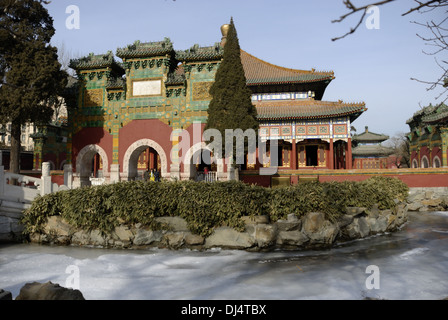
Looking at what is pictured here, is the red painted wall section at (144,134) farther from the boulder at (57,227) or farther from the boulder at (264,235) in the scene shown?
the boulder at (264,235)

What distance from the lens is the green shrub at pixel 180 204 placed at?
7688 millimetres

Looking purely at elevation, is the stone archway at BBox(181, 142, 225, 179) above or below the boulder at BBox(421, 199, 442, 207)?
above

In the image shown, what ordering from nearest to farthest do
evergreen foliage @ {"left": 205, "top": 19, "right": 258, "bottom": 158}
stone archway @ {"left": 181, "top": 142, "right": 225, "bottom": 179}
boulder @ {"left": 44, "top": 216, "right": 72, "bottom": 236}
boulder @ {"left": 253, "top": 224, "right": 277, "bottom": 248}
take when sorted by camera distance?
boulder @ {"left": 253, "top": 224, "right": 277, "bottom": 248}, boulder @ {"left": 44, "top": 216, "right": 72, "bottom": 236}, evergreen foliage @ {"left": 205, "top": 19, "right": 258, "bottom": 158}, stone archway @ {"left": 181, "top": 142, "right": 225, "bottom": 179}

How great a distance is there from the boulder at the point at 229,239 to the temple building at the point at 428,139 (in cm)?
2271

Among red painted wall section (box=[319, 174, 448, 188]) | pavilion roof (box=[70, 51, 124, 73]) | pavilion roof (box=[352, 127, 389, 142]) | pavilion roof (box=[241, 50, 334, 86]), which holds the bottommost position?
red painted wall section (box=[319, 174, 448, 188])

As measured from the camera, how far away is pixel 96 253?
7246 mm

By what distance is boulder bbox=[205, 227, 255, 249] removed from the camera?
743cm

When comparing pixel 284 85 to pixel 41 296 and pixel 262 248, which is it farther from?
pixel 41 296

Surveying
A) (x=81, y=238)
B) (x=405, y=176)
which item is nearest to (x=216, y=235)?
(x=81, y=238)

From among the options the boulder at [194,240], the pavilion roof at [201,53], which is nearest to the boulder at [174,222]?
the boulder at [194,240]

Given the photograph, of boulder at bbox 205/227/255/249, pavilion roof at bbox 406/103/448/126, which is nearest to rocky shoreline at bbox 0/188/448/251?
boulder at bbox 205/227/255/249

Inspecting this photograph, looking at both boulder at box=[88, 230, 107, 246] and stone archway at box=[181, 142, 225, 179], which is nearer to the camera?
boulder at box=[88, 230, 107, 246]

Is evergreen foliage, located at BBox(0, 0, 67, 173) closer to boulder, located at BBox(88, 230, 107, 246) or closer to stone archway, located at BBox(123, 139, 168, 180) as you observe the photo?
stone archway, located at BBox(123, 139, 168, 180)

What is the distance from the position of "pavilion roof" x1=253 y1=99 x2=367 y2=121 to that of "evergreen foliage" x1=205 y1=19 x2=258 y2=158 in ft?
22.7
